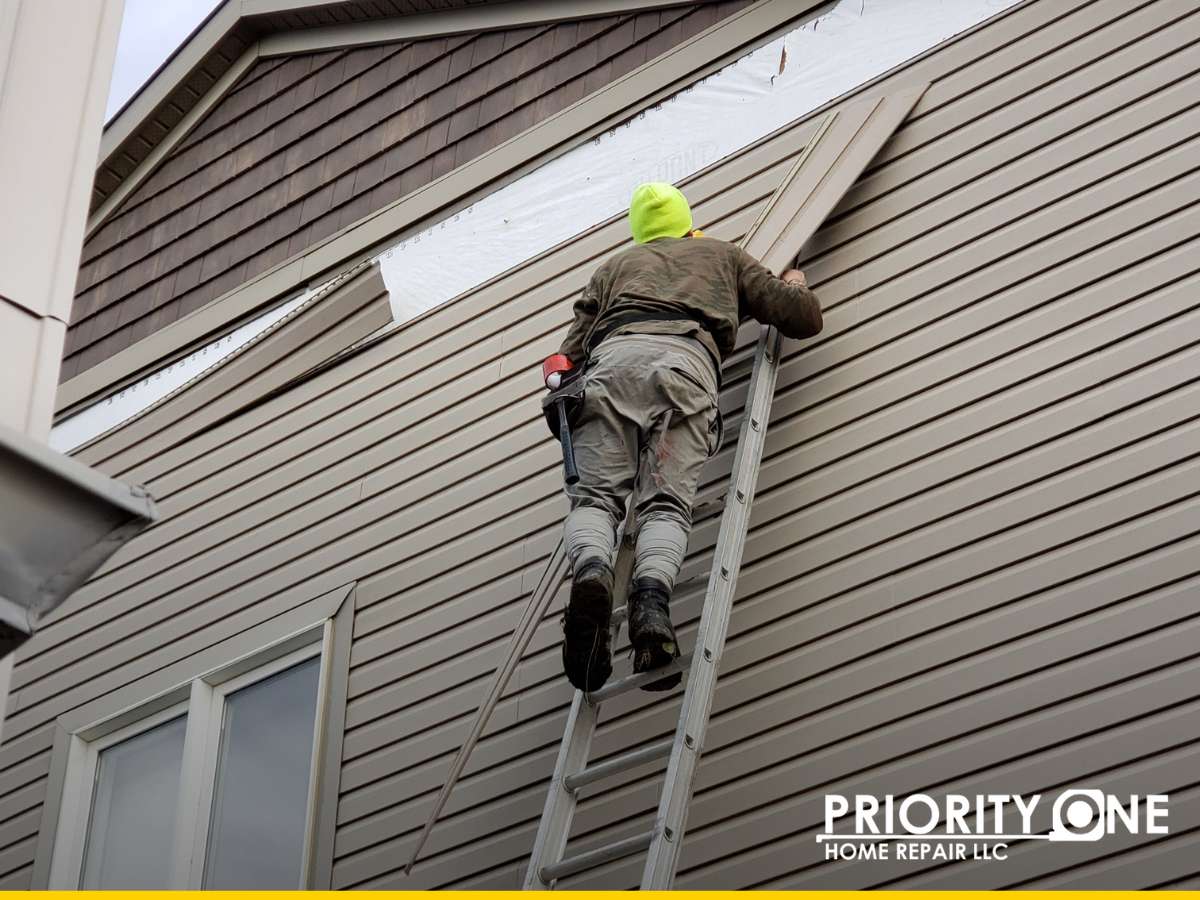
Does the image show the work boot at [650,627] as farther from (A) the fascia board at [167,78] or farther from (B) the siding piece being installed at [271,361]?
(A) the fascia board at [167,78]

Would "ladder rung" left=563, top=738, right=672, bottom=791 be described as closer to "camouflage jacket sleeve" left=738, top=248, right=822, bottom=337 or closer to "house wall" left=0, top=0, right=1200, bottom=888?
"house wall" left=0, top=0, right=1200, bottom=888

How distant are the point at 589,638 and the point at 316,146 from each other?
4.94 meters

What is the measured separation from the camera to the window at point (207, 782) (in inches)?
294

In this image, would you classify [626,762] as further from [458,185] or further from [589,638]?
[458,185]

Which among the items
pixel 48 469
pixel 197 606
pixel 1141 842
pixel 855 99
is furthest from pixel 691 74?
pixel 48 469

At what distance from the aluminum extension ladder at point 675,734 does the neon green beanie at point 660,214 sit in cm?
77

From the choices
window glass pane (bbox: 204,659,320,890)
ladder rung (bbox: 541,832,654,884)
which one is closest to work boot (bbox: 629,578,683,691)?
ladder rung (bbox: 541,832,654,884)

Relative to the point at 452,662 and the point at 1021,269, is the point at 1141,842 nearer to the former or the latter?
the point at 1021,269

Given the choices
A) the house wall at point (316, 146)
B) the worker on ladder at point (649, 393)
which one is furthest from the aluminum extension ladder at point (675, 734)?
the house wall at point (316, 146)

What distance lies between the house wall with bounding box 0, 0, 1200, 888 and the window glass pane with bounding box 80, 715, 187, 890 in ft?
1.94

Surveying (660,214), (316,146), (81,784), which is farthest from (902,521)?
(316,146)

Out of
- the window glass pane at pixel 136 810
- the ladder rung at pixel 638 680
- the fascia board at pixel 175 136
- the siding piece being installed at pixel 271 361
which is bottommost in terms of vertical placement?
the ladder rung at pixel 638 680

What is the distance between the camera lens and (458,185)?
8.45 meters

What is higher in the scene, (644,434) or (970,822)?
(644,434)
